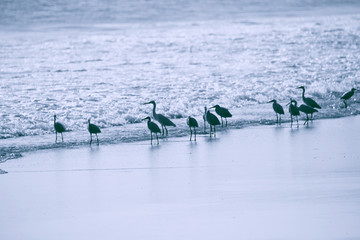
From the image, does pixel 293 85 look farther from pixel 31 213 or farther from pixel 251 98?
pixel 31 213

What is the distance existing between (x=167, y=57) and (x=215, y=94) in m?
12.0

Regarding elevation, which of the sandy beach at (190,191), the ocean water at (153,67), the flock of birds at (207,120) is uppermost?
the ocean water at (153,67)

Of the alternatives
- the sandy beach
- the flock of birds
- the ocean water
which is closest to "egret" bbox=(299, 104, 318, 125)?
the flock of birds

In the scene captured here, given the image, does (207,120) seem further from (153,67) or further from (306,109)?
(153,67)

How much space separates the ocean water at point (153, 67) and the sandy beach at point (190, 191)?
1.74 m

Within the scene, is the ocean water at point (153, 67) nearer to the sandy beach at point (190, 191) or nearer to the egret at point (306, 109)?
the egret at point (306, 109)

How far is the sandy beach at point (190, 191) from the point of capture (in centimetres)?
718

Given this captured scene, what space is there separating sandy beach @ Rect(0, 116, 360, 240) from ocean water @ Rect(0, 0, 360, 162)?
1743mm

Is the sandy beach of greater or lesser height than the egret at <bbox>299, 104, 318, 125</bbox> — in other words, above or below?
below

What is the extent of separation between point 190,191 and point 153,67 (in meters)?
18.4

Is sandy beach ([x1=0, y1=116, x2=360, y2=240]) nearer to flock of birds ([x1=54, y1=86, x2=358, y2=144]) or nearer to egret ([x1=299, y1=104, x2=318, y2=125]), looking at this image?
flock of birds ([x1=54, y1=86, x2=358, y2=144])

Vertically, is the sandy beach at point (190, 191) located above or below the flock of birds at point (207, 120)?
below

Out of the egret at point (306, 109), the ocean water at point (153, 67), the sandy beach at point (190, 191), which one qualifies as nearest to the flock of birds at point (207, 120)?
the egret at point (306, 109)

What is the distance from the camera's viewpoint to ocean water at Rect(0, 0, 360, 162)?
15117 mm
